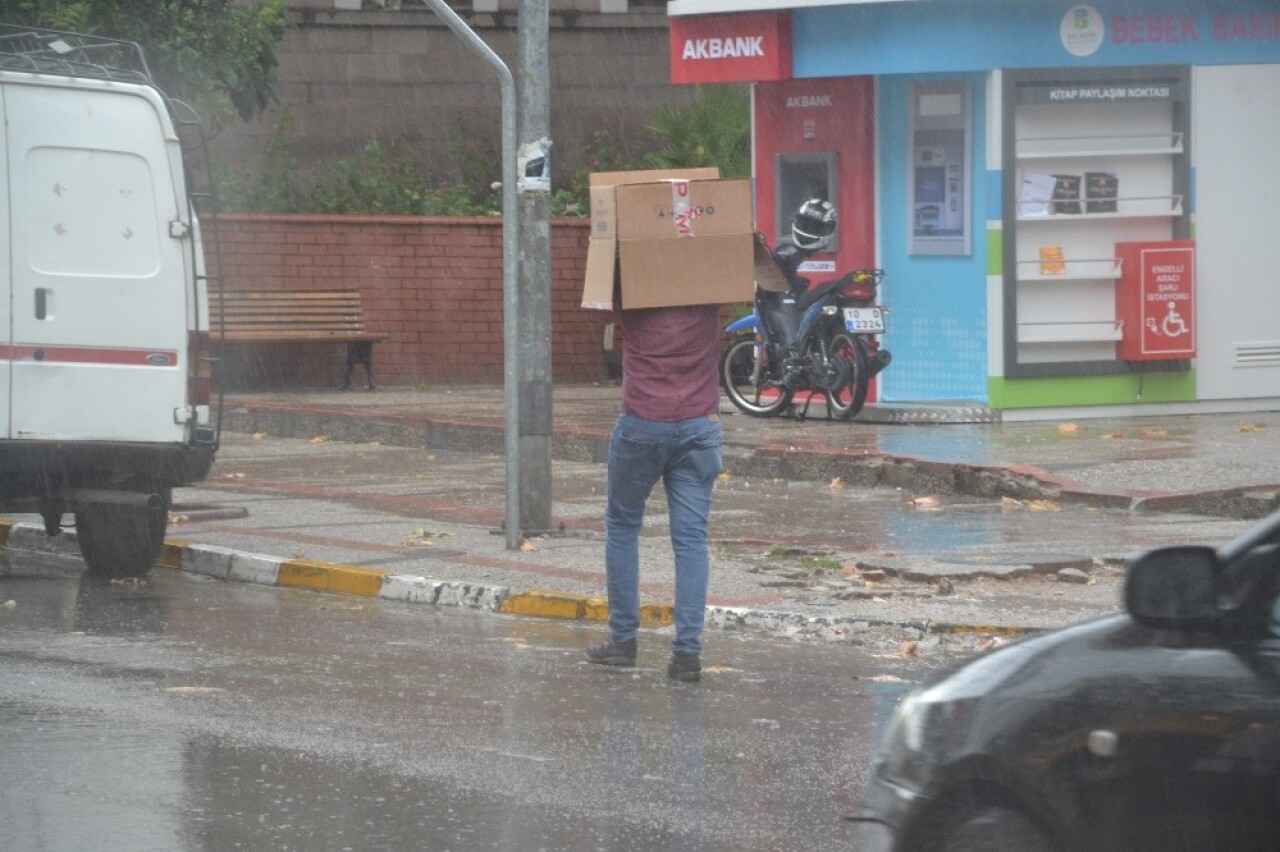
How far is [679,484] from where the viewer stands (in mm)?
8328

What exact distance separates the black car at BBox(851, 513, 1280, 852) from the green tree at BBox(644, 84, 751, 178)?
19889 millimetres

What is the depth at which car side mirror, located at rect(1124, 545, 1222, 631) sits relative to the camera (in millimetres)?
3846

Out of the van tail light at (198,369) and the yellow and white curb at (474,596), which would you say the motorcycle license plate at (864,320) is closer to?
the yellow and white curb at (474,596)

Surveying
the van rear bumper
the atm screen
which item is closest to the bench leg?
the atm screen

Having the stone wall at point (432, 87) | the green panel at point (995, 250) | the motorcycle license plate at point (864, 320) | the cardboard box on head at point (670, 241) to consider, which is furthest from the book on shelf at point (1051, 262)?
the stone wall at point (432, 87)

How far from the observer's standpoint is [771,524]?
41.5 ft

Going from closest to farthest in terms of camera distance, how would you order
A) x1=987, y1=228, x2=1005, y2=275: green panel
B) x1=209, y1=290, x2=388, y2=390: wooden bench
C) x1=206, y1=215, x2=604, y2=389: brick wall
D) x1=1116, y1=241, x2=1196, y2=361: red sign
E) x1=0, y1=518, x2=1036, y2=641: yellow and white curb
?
x1=0, y1=518, x2=1036, y2=641: yellow and white curb
x1=987, y1=228, x2=1005, y2=275: green panel
x1=1116, y1=241, x2=1196, y2=361: red sign
x1=209, y1=290, x2=388, y2=390: wooden bench
x1=206, y1=215, x2=604, y2=389: brick wall

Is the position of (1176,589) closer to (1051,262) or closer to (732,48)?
(1051,262)

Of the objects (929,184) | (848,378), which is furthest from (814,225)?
(848,378)

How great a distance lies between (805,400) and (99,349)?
8.59 m

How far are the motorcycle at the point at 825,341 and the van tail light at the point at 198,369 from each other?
6.88 meters

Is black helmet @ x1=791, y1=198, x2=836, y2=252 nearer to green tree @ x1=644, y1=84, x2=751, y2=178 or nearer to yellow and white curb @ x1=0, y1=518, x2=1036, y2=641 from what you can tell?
green tree @ x1=644, y1=84, x2=751, y2=178

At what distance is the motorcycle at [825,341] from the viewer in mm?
17062

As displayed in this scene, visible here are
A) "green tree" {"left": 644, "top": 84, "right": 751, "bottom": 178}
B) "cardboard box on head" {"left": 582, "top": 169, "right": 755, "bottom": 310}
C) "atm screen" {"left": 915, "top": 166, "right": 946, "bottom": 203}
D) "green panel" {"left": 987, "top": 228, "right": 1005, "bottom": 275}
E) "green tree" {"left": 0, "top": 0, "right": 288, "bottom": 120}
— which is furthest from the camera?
"green tree" {"left": 644, "top": 84, "right": 751, "bottom": 178}
